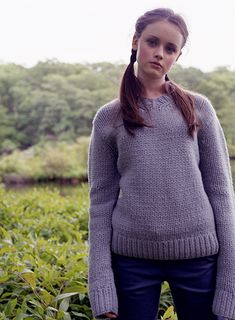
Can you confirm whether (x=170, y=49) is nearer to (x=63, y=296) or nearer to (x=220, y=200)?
(x=220, y=200)

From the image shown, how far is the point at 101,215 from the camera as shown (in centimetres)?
118

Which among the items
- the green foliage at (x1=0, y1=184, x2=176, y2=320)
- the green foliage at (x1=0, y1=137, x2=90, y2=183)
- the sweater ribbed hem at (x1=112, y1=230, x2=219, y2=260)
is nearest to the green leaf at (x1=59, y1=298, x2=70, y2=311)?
the green foliage at (x1=0, y1=184, x2=176, y2=320)

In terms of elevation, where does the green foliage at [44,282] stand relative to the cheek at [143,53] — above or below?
below

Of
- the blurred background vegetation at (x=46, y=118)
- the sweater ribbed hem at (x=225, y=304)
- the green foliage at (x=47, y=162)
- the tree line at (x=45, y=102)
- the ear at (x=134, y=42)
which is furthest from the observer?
the tree line at (x=45, y=102)

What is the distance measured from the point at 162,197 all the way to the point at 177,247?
11 centimetres

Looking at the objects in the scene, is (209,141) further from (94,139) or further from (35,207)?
(35,207)

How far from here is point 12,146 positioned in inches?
671

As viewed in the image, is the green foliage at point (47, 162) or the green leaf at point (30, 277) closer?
the green leaf at point (30, 277)

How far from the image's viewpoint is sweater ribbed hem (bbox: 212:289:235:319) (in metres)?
1.08

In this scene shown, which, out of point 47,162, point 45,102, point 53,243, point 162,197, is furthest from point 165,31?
point 45,102

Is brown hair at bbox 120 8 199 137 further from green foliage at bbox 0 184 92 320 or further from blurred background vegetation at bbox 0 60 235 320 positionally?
green foliage at bbox 0 184 92 320

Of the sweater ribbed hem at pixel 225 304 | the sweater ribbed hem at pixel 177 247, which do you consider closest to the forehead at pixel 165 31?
the sweater ribbed hem at pixel 177 247

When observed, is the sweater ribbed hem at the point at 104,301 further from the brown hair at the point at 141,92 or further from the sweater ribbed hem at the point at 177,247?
the brown hair at the point at 141,92

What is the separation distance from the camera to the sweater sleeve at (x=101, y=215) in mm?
1131
